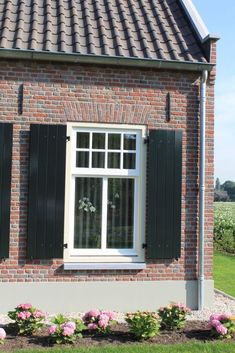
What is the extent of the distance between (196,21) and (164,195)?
128 inches

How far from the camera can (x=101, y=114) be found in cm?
791

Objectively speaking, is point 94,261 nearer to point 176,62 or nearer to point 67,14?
point 176,62

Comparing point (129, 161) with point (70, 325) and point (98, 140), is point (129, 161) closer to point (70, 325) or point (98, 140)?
point (98, 140)

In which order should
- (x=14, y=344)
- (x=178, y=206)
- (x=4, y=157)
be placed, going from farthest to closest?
Result: (x=178, y=206)
(x=4, y=157)
(x=14, y=344)

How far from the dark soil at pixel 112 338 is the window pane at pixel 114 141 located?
9.84 ft

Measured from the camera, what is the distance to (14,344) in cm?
553

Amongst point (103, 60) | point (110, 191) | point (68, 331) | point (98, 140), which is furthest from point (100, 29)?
point (68, 331)

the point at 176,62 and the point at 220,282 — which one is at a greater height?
the point at 176,62

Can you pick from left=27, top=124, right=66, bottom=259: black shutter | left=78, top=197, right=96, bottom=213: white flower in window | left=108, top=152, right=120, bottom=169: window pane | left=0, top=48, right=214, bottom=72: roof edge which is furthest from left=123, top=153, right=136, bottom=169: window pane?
left=0, top=48, right=214, bottom=72: roof edge

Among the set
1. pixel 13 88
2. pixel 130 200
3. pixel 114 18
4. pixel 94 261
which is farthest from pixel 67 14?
pixel 94 261

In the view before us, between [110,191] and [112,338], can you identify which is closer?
[112,338]

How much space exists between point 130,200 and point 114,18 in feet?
10.8

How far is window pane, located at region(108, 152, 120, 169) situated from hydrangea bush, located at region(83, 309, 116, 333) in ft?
9.09

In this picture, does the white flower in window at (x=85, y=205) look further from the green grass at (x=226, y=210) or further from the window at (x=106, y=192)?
the green grass at (x=226, y=210)
